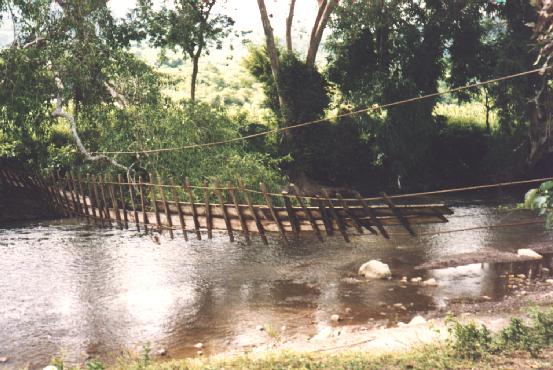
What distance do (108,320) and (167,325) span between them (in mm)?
888

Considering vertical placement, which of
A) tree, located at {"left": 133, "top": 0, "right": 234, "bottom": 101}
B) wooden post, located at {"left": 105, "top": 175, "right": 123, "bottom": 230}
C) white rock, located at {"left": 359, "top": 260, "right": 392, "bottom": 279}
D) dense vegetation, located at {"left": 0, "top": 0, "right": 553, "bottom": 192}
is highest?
tree, located at {"left": 133, "top": 0, "right": 234, "bottom": 101}

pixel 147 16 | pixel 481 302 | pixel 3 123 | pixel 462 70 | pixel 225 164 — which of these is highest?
pixel 147 16

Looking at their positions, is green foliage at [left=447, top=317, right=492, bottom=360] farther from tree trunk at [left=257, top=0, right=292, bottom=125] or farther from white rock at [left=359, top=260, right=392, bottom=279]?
tree trunk at [left=257, top=0, right=292, bottom=125]

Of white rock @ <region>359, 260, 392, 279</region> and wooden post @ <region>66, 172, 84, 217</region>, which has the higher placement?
wooden post @ <region>66, 172, 84, 217</region>

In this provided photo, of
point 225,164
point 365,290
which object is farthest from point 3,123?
point 365,290

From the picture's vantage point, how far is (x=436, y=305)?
304 inches

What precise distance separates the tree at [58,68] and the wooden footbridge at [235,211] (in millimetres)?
973

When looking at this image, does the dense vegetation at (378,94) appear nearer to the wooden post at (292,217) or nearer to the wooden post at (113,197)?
the wooden post at (113,197)

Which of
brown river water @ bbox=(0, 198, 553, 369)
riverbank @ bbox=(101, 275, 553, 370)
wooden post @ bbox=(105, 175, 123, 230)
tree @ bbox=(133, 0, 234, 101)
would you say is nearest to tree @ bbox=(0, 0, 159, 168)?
wooden post @ bbox=(105, 175, 123, 230)

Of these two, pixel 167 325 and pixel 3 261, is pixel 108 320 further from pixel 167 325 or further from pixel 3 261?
pixel 3 261

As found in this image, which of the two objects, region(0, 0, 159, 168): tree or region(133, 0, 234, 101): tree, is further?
region(133, 0, 234, 101): tree

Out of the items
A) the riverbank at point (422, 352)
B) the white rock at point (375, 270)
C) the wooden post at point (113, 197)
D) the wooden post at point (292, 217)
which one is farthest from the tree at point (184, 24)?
the riverbank at point (422, 352)

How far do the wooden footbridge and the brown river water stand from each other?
102 cm

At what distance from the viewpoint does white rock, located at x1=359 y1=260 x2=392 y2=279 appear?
9141 millimetres
